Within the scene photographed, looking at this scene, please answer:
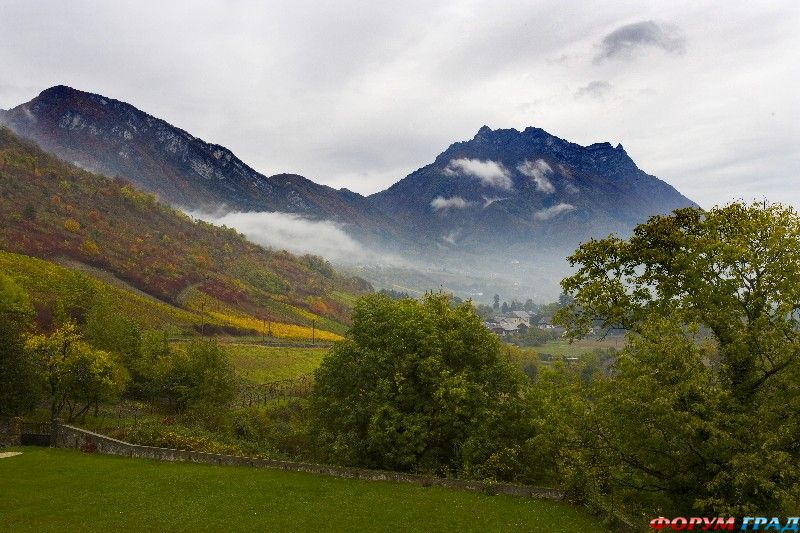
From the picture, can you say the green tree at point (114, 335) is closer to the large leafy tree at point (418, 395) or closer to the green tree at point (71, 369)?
the green tree at point (71, 369)

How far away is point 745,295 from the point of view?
80.3 feet

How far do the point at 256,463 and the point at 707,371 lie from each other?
2796 centimetres

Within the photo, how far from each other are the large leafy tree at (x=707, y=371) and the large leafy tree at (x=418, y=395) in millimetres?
10345

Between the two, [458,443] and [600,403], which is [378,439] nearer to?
[458,443]

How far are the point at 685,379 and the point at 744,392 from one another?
5407 millimetres

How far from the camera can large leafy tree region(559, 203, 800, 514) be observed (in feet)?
63.8

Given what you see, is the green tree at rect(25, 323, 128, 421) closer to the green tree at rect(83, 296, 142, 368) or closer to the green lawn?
the green tree at rect(83, 296, 142, 368)

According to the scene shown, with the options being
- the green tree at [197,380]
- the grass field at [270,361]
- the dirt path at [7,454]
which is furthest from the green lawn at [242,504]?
the grass field at [270,361]

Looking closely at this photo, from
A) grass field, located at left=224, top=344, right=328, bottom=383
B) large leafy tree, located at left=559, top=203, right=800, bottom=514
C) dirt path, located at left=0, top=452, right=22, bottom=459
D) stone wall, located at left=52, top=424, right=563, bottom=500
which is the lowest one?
grass field, located at left=224, top=344, right=328, bottom=383

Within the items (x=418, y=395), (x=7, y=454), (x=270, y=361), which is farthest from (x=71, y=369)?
(x=270, y=361)

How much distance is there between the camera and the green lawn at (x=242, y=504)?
77.4 ft

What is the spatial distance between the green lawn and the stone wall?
0.75m

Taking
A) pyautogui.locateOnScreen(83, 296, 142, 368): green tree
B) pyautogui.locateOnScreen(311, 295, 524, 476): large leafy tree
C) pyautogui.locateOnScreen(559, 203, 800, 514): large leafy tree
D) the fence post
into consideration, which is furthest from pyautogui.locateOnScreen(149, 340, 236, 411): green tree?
pyautogui.locateOnScreen(559, 203, 800, 514): large leafy tree

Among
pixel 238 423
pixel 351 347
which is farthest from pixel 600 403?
pixel 238 423
